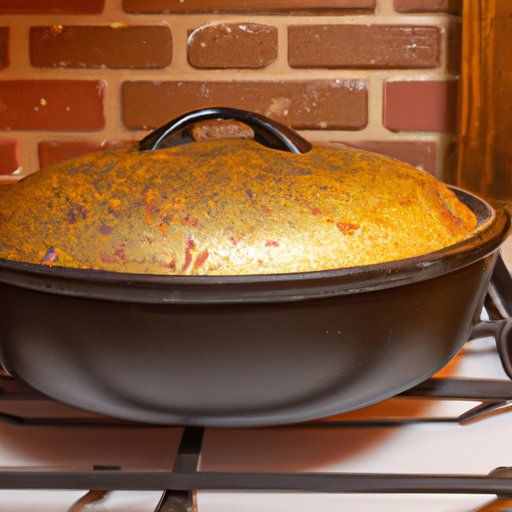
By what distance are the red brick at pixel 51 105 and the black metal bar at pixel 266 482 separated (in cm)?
72

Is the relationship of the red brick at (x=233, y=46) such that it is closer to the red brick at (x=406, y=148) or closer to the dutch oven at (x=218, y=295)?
the red brick at (x=406, y=148)

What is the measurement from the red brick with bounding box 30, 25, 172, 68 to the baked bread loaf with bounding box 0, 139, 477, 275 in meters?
0.55

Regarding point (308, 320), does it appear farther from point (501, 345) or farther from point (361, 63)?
point (361, 63)

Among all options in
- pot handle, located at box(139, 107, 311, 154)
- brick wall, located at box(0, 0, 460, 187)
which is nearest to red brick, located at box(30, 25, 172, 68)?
brick wall, located at box(0, 0, 460, 187)

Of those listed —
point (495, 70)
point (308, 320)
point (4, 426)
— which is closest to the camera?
point (308, 320)

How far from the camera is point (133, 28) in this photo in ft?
3.18

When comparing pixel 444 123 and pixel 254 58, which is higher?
pixel 254 58

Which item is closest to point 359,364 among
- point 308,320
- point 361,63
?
point 308,320

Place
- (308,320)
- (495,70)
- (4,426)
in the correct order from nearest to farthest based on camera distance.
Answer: (308,320) → (4,426) → (495,70)

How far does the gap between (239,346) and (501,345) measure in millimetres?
455

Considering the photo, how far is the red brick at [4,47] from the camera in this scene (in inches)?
38.2

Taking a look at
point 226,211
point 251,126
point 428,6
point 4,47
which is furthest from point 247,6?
point 226,211

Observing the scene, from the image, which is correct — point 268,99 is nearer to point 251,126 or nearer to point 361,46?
point 361,46

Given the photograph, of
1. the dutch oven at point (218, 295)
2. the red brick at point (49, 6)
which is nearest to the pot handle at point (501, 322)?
the dutch oven at point (218, 295)
